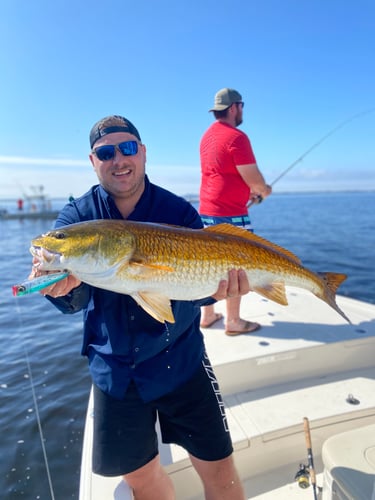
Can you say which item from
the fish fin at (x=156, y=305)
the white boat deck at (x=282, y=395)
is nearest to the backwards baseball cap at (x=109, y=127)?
the fish fin at (x=156, y=305)

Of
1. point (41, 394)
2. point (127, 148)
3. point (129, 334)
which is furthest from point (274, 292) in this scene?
point (41, 394)

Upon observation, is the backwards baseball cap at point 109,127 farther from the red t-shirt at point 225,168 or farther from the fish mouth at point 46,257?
the red t-shirt at point 225,168

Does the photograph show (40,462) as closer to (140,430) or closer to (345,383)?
(140,430)

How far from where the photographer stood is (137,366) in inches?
93.8

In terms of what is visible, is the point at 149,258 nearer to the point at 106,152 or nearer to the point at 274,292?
the point at 106,152

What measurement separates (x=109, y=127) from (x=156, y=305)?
1361 mm

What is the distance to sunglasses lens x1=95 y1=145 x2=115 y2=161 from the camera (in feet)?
8.13

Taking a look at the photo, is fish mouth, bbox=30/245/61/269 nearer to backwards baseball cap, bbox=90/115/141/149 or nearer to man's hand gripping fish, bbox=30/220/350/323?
man's hand gripping fish, bbox=30/220/350/323

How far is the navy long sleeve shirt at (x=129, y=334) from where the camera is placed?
2355 millimetres

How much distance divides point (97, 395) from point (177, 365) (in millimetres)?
624

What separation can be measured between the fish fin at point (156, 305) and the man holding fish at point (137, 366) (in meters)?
0.02

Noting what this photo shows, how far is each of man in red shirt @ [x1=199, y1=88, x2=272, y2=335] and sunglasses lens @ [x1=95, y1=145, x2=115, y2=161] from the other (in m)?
2.26

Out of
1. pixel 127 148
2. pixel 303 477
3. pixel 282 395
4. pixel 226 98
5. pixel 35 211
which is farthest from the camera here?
pixel 35 211

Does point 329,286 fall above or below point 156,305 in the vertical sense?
below
